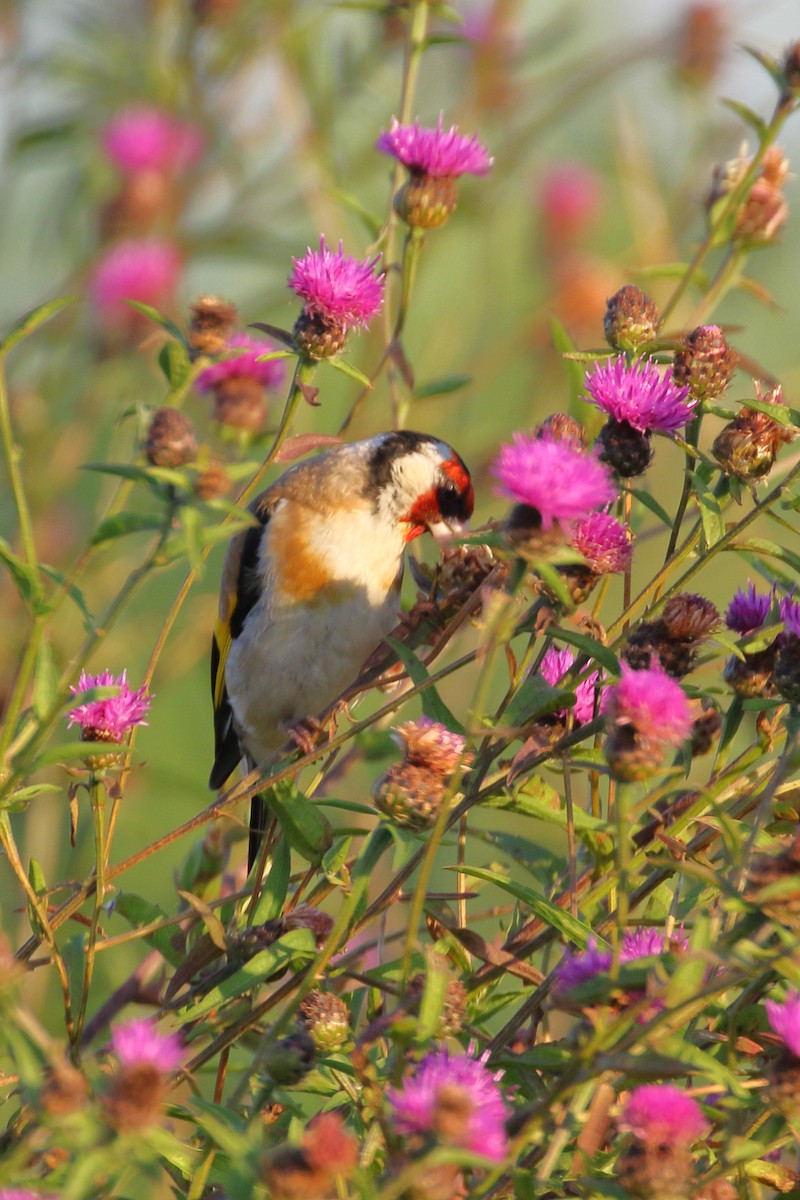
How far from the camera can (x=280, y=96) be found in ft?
13.9

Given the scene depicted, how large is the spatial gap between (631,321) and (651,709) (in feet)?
2.69

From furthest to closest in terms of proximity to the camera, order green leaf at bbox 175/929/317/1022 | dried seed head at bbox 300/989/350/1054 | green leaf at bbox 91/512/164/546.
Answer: green leaf at bbox 175/929/317/1022, dried seed head at bbox 300/989/350/1054, green leaf at bbox 91/512/164/546

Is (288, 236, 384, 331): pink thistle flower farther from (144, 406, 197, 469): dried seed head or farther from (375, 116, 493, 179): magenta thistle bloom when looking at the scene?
(144, 406, 197, 469): dried seed head

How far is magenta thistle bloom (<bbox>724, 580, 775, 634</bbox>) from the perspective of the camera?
2.01m

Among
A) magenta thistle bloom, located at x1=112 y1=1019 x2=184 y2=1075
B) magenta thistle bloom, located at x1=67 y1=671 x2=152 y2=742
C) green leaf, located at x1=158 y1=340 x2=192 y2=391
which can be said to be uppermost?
green leaf, located at x1=158 y1=340 x2=192 y2=391

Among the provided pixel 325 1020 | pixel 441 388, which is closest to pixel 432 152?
pixel 441 388

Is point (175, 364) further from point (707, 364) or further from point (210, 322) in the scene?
point (707, 364)

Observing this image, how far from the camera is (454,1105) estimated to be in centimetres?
118

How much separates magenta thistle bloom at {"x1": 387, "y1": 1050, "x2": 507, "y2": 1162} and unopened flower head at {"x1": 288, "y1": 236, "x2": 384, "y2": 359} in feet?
3.72

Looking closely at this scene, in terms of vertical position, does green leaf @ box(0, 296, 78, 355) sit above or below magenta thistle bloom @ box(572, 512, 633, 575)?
above

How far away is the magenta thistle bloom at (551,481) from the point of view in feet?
5.00

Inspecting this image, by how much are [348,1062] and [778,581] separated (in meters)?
0.90

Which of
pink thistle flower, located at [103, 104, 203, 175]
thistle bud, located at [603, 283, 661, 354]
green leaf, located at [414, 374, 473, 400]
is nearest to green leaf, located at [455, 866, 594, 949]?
thistle bud, located at [603, 283, 661, 354]

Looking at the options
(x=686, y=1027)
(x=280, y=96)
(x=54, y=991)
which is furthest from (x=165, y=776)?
(x=280, y=96)
